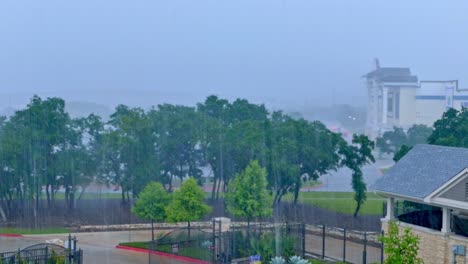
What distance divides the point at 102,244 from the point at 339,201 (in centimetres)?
1195

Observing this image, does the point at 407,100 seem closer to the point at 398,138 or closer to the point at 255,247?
the point at 398,138

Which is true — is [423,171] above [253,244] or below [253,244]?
above

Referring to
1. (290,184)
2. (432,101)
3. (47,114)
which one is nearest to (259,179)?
(290,184)

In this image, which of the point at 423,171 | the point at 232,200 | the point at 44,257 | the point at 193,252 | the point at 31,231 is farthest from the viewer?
the point at 31,231

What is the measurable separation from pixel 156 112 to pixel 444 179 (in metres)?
13.8

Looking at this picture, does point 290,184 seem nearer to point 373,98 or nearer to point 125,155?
point 125,155

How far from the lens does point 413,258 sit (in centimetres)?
921

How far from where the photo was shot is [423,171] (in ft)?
43.4

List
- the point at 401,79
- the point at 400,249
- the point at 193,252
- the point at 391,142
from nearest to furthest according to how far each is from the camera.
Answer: the point at 400,249 < the point at 193,252 < the point at 391,142 < the point at 401,79

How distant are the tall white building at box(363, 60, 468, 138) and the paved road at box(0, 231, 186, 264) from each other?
3651 centimetres

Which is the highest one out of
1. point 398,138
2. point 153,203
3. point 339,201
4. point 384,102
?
point 384,102

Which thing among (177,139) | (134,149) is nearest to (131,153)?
(134,149)

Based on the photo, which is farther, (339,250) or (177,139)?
(177,139)

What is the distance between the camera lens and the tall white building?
53562 millimetres
